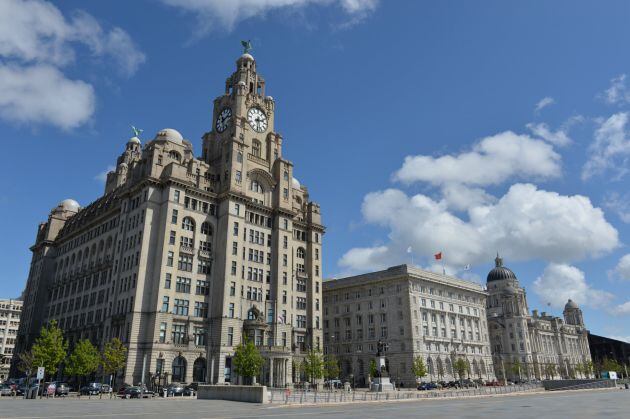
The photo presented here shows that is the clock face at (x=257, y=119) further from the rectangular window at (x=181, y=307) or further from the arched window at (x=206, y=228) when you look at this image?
the rectangular window at (x=181, y=307)

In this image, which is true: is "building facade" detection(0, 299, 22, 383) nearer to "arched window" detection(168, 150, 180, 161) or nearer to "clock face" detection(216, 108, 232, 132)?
"arched window" detection(168, 150, 180, 161)

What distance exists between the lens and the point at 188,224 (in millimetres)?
88938

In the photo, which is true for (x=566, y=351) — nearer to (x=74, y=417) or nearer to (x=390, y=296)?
(x=390, y=296)

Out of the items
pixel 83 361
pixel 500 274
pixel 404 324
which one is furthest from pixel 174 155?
pixel 500 274

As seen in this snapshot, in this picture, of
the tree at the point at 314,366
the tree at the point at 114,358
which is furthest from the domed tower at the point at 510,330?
the tree at the point at 114,358

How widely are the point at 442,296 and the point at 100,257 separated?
80.8 m

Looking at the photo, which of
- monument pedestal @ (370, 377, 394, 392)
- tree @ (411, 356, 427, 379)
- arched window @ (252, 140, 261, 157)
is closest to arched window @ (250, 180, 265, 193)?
arched window @ (252, 140, 261, 157)

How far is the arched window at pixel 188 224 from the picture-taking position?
88.0 m

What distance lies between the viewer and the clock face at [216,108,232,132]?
10622cm

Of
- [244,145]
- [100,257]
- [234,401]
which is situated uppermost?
[244,145]

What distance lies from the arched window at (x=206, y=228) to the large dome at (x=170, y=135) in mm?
22635

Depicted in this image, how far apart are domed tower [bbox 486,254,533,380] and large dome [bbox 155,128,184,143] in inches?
4782

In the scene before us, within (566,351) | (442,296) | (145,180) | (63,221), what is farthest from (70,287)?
(566,351)

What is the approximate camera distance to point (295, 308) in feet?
324
